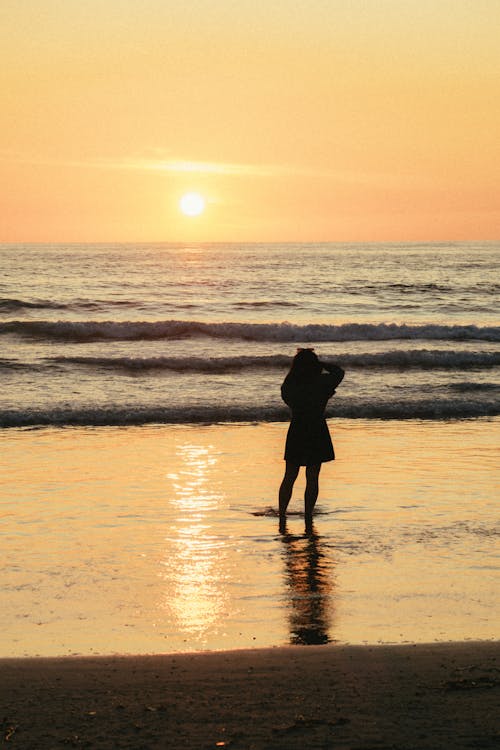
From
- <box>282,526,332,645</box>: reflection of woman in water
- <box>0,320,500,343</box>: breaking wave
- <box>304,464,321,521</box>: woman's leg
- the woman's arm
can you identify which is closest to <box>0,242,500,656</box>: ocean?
<box>282,526,332,645</box>: reflection of woman in water

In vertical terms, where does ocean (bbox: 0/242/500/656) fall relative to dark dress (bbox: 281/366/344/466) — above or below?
below

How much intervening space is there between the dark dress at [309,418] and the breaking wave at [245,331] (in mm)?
21625

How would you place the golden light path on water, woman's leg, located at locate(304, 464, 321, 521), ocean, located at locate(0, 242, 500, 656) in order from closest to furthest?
ocean, located at locate(0, 242, 500, 656) < the golden light path on water < woman's leg, located at locate(304, 464, 321, 521)

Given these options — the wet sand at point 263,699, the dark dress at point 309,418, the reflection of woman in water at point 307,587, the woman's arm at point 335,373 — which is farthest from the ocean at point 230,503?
the woman's arm at point 335,373

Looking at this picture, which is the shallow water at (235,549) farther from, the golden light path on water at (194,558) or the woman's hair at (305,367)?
the woman's hair at (305,367)

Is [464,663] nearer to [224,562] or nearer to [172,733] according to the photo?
[172,733]

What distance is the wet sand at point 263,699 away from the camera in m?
4.12

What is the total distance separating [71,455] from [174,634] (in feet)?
22.1

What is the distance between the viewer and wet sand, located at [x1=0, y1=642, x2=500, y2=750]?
4117 mm

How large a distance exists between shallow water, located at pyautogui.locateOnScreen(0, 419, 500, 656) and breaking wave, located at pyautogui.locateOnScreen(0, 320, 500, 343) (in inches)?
698

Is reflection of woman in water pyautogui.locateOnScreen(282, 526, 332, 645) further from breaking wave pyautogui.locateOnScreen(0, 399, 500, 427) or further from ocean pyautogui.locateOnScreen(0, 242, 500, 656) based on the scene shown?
breaking wave pyautogui.locateOnScreen(0, 399, 500, 427)

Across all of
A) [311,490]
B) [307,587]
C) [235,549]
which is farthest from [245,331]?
[307,587]

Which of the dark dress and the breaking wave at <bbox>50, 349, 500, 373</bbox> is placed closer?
the dark dress

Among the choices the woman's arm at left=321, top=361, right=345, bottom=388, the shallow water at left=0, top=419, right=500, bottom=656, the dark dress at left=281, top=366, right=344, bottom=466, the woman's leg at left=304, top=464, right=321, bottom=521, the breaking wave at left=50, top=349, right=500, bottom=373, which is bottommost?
the breaking wave at left=50, top=349, right=500, bottom=373
